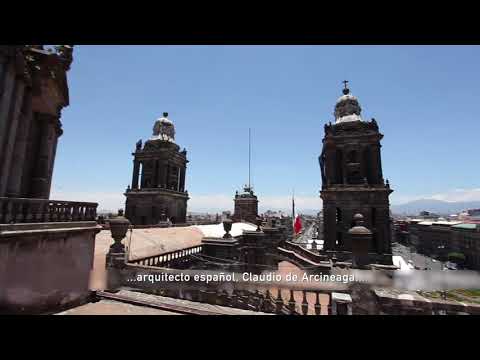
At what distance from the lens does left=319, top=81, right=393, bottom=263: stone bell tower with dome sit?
922 inches

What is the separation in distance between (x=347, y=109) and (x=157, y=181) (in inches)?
1038

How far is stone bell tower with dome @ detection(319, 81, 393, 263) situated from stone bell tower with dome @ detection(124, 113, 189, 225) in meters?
20.9

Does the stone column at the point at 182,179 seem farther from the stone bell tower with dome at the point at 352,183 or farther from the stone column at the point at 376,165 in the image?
the stone column at the point at 376,165

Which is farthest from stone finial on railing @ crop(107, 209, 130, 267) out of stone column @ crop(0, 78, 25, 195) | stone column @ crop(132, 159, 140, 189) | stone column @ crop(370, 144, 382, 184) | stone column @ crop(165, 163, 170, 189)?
stone column @ crop(132, 159, 140, 189)

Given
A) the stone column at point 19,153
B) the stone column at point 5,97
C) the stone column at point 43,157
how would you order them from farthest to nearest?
the stone column at point 43,157
the stone column at point 19,153
the stone column at point 5,97

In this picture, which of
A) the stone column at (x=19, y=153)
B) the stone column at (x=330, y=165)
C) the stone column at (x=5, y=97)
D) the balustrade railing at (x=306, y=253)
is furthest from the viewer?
the stone column at (x=330, y=165)

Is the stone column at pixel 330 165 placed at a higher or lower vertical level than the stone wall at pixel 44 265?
higher

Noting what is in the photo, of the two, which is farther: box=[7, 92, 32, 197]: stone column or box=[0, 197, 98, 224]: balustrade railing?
box=[7, 92, 32, 197]: stone column

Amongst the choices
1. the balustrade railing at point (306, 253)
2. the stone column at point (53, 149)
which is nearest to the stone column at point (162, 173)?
the balustrade railing at point (306, 253)

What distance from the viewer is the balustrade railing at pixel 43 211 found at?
580cm

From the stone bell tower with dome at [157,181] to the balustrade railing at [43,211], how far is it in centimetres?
2439

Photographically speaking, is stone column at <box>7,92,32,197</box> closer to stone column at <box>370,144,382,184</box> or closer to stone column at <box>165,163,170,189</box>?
stone column at <box>370,144,382,184</box>
